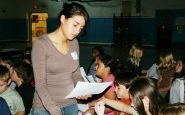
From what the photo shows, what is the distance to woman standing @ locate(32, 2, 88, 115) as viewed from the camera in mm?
2225

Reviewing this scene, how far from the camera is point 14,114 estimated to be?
341cm

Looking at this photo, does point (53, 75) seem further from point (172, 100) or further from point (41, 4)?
point (41, 4)

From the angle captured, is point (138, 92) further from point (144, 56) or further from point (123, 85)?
point (144, 56)

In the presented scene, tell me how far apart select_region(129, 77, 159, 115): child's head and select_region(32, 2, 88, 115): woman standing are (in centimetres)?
54

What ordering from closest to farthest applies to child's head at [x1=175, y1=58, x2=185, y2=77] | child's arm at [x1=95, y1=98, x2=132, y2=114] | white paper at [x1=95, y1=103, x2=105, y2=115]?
white paper at [x1=95, y1=103, x2=105, y2=115] < child's arm at [x1=95, y1=98, x2=132, y2=114] < child's head at [x1=175, y1=58, x2=185, y2=77]

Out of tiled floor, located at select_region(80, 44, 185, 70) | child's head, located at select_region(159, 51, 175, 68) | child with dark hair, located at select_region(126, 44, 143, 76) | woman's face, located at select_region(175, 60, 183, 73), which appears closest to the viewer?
woman's face, located at select_region(175, 60, 183, 73)

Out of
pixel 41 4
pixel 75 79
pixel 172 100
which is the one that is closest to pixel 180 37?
pixel 41 4

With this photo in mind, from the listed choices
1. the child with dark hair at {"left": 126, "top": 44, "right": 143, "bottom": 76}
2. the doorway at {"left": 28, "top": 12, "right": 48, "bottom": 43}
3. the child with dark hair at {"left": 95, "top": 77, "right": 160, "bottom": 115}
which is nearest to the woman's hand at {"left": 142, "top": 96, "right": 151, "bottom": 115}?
the child with dark hair at {"left": 95, "top": 77, "right": 160, "bottom": 115}

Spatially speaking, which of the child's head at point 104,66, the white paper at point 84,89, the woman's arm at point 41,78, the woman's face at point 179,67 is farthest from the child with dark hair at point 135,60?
the woman's arm at point 41,78

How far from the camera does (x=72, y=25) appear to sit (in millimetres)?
2322

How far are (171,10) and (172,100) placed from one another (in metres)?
17.1

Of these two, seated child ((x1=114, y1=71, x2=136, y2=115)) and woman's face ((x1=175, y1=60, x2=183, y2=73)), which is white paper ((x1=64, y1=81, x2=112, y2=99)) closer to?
seated child ((x1=114, y1=71, x2=136, y2=115))

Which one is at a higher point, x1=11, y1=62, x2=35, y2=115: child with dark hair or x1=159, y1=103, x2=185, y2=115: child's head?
x1=159, y1=103, x2=185, y2=115: child's head

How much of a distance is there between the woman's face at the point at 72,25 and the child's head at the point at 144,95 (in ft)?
2.00
